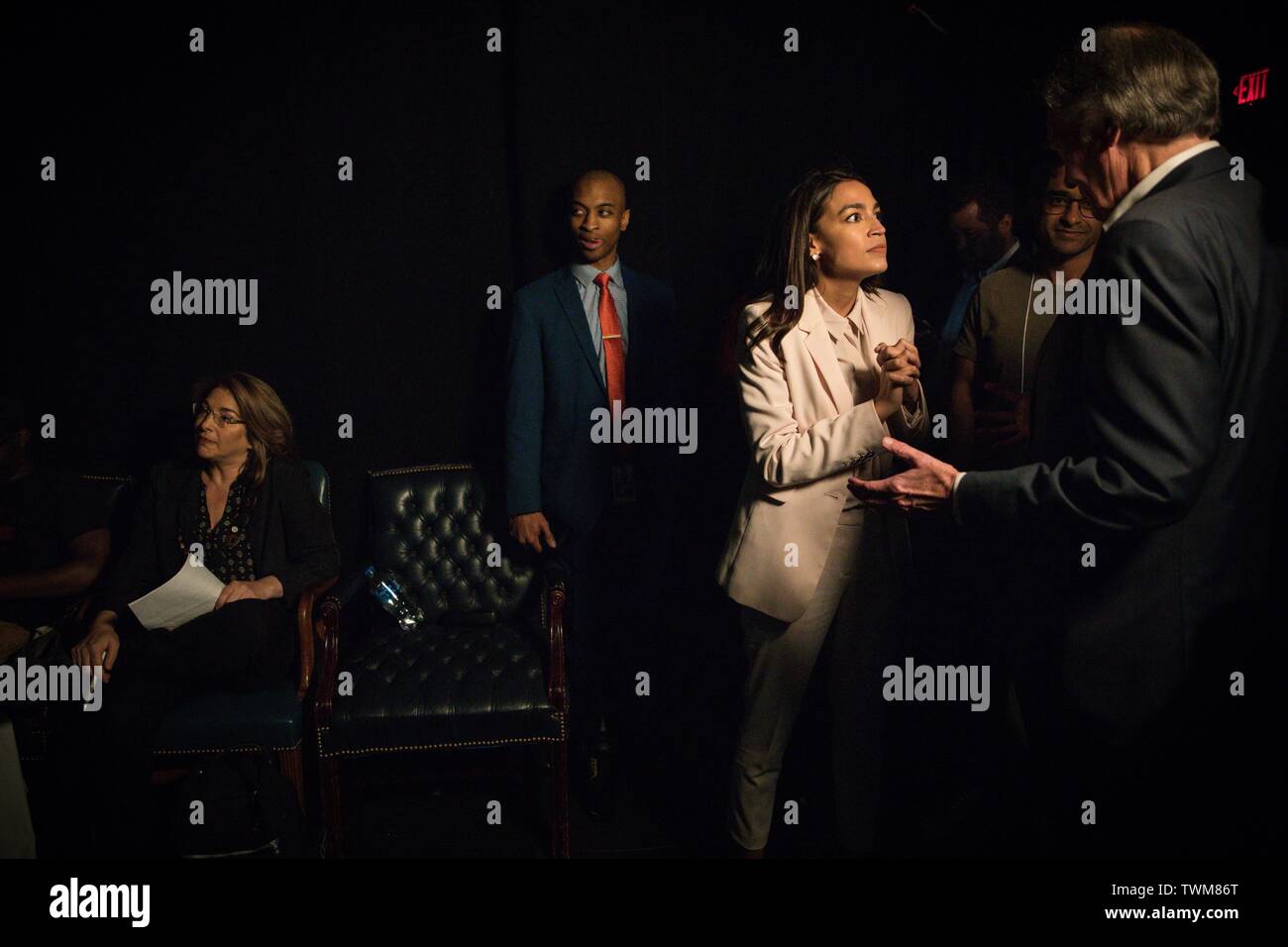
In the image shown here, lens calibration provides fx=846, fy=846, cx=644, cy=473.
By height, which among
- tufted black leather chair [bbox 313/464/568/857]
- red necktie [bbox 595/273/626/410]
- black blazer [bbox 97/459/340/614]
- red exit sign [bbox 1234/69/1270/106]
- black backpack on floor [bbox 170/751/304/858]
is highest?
red exit sign [bbox 1234/69/1270/106]

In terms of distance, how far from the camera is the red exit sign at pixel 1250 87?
248cm

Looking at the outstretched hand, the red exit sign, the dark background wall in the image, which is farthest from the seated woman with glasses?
the red exit sign

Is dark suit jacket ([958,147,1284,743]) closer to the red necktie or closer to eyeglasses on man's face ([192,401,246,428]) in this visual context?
the red necktie

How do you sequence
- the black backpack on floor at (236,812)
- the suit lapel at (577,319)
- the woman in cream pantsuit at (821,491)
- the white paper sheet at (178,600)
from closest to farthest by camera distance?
1. the woman in cream pantsuit at (821,491)
2. the black backpack on floor at (236,812)
3. the white paper sheet at (178,600)
4. the suit lapel at (577,319)

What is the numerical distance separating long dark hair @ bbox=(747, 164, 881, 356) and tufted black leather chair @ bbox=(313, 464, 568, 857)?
3.94 feet

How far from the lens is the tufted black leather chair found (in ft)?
8.84

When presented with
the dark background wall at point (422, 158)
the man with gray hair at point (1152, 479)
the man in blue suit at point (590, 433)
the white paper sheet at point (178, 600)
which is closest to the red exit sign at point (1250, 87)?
the dark background wall at point (422, 158)

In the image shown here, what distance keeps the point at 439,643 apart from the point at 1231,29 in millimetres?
3238

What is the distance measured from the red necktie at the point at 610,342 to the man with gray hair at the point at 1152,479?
1.44 m

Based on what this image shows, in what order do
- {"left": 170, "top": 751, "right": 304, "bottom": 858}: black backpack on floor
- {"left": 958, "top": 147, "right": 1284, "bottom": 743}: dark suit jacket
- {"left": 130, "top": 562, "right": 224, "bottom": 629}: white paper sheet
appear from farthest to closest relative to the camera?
{"left": 130, "top": 562, "right": 224, "bottom": 629}: white paper sheet
{"left": 170, "top": 751, "right": 304, "bottom": 858}: black backpack on floor
{"left": 958, "top": 147, "right": 1284, "bottom": 743}: dark suit jacket

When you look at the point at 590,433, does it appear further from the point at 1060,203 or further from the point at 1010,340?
the point at 1060,203

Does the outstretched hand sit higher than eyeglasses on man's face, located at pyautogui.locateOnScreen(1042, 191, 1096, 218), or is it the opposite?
eyeglasses on man's face, located at pyautogui.locateOnScreen(1042, 191, 1096, 218)

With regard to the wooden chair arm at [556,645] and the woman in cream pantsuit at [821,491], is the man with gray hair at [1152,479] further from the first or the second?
the wooden chair arm at [556,645]
